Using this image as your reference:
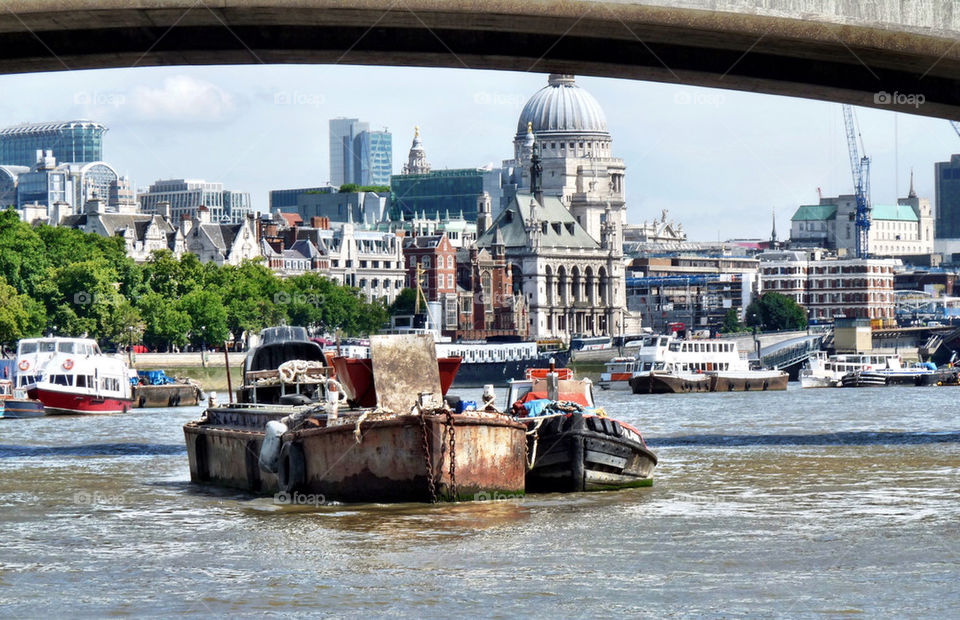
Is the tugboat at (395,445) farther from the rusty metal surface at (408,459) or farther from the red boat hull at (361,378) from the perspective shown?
the red boat hull at (361,378)

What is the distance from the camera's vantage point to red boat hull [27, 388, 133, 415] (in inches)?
3356

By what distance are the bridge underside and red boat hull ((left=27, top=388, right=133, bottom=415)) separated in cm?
3679

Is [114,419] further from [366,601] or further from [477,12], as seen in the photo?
[366,601]

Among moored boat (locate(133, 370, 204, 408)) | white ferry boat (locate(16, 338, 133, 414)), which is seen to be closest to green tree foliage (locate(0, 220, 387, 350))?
moored boat (locate(133, 370, 204, 408))

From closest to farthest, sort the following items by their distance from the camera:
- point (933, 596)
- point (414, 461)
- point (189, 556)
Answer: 1. point (933, 596)
2. point (189, 556)
3. point (414, 461)

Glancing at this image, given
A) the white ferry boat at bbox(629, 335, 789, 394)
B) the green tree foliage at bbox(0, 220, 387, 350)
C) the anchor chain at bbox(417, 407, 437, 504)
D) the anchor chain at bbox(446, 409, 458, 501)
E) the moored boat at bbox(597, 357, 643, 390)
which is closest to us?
the anchor chain at bbox(417, 407, 437, 504)

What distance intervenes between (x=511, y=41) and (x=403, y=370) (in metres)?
17.1

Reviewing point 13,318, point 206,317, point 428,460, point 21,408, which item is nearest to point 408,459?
point 428,460

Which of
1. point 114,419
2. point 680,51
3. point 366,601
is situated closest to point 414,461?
point 366,601

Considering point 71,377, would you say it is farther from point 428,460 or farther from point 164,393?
point 428,460

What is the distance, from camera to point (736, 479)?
43.2 m

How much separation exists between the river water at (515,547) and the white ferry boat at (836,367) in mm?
94590

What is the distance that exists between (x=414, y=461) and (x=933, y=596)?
12149mm

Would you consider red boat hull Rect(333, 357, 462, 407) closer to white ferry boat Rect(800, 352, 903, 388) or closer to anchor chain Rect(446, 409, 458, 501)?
anchor chain Rect(446, 409, 458, 501)
